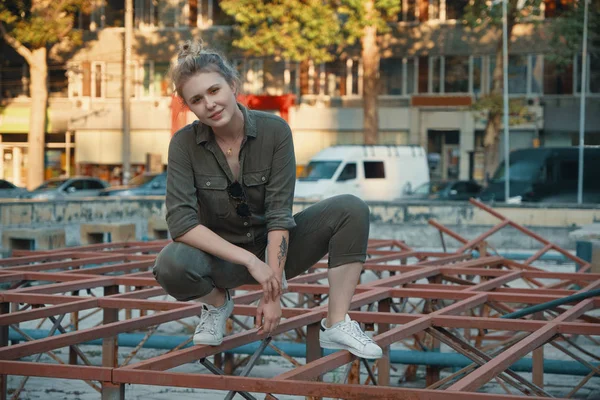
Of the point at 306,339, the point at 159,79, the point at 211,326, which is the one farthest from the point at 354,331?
the point at 159,79

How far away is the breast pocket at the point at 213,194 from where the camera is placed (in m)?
4.92

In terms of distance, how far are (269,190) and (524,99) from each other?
38259 mm

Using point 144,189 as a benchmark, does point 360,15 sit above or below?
above

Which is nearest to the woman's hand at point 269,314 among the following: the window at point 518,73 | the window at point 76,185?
the window at point 76,185

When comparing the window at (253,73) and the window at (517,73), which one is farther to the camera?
the window at (253,73)

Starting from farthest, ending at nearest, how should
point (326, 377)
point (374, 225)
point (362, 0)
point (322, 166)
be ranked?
1. point (362, 0)
2. point (322, 166)
3. point (374, 225)
4. point (326, 377)

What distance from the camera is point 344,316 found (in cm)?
511

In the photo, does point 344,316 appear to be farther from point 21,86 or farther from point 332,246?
point 21,86

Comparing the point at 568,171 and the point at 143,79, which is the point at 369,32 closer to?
the point at 568,171

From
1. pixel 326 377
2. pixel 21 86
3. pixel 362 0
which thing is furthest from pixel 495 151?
pixel 326 377

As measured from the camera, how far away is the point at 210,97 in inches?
188

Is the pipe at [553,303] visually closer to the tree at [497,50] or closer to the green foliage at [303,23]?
the tree at [497,50]

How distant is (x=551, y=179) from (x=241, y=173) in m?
25.4

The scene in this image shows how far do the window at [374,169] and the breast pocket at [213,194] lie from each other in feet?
84.7
